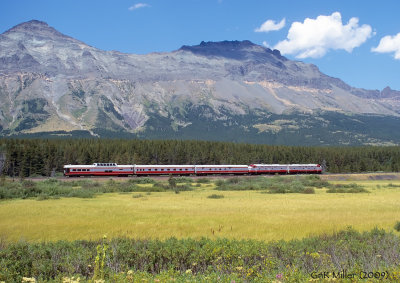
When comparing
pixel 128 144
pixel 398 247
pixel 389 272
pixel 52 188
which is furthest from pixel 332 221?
pixel 128 144

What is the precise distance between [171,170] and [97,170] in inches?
753

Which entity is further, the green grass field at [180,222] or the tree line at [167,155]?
the tree line at [167,155]

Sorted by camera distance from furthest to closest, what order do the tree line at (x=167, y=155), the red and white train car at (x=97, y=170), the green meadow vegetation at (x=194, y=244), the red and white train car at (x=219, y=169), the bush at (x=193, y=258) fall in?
the tree line at (x=167, y=155) < the red and white train car at (x=219, y=169) < the red and white train car at (x=97, y=170) < the bush at (x=193, y=258) < the green meadow vegetation at (x=194, y=244)

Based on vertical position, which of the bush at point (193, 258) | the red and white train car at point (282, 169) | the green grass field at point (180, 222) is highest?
the bush at point (193, 258)

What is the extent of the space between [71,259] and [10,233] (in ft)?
32.9

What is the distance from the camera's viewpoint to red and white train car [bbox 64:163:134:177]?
275 ft

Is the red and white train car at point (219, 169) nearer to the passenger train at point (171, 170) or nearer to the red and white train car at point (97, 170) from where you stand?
the passenger train at point (171, 170)

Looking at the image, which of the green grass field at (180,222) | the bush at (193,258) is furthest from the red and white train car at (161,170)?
the bush at (193,258)

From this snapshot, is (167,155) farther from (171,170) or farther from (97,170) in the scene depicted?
(97,170)

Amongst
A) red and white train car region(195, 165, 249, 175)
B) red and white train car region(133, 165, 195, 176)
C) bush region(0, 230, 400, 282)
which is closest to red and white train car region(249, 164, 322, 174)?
red and white train car region(195, 165, 249, 175)

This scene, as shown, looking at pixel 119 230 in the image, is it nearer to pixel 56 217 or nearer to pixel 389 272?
pixel 56 217

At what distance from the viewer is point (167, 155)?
458 feet

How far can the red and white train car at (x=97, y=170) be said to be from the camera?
8381 centimetres

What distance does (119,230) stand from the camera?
21375 millimetres
